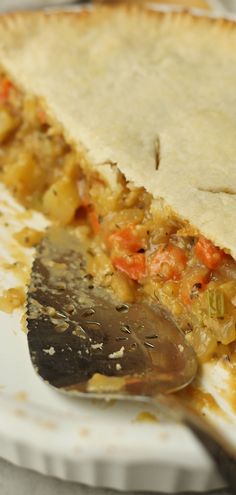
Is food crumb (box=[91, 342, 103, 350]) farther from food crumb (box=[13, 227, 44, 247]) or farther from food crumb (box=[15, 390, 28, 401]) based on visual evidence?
food crumb (box=[13, 227, 44, 247])

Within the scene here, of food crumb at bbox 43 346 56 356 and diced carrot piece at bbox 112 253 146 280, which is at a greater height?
diced carrot piece at bbox 112 253 146 280

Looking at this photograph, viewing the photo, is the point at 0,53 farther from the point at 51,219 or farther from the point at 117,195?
the point at 117,195

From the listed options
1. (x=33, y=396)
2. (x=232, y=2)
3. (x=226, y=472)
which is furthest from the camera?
(x=232, y=2)

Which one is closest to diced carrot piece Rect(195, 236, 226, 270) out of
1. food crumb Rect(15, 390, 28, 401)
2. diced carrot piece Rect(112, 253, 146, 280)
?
diced carrot piece Rect(112, 253, 146, 280)

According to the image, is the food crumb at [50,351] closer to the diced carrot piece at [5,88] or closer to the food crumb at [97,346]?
the food crumb at [97,346]

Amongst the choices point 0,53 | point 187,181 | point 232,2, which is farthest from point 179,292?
point 232,2

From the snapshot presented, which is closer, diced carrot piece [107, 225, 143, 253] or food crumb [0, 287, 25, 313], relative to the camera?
food crumb [0, 287, 25, 313]
